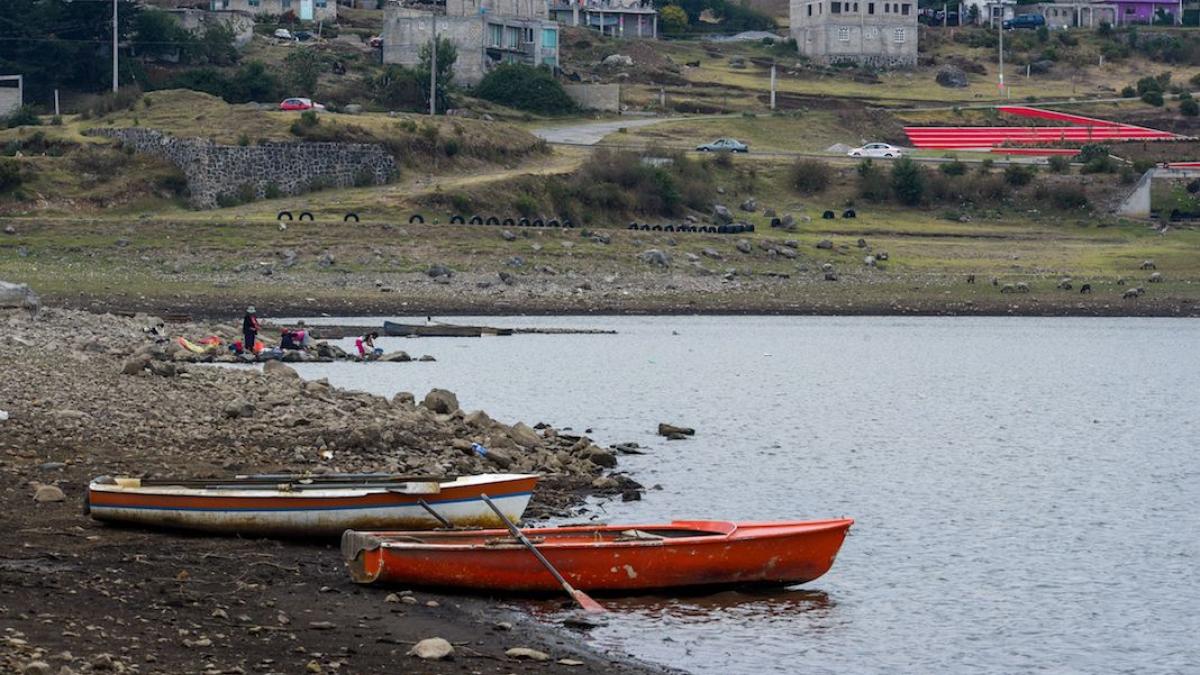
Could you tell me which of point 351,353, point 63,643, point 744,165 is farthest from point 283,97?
point 63,643

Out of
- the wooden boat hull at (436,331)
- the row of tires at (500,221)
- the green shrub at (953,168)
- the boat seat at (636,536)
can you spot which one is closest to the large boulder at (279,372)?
the boat seat at (636,536)

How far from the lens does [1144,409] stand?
4609 centimetres

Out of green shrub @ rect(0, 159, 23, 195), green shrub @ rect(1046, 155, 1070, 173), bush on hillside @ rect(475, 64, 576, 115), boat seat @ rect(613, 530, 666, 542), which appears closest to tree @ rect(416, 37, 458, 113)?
bush on hillside @ rect(475, 64, 576, 115)

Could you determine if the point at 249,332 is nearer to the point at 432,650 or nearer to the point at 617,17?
the point at 432,650

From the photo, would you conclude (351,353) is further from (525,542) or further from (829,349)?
(525,542)

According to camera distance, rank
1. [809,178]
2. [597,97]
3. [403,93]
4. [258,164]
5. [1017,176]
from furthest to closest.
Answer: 1. [597,97]
2. [403,93]
3. [1017,176]
4. [809,178]
5. [258,164]

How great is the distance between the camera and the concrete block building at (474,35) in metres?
111

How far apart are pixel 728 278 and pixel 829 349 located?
35.0 ft

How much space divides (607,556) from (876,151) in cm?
8030

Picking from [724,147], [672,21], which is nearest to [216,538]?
[724,147]

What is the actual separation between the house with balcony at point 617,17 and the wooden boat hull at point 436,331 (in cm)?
8632

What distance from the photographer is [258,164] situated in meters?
78.0

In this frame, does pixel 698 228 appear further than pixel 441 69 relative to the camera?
No

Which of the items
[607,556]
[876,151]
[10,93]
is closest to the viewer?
[607,556]
